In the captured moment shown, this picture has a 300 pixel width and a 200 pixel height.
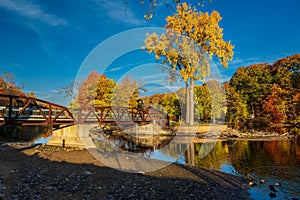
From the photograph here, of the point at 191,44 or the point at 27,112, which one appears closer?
the point at 27,112

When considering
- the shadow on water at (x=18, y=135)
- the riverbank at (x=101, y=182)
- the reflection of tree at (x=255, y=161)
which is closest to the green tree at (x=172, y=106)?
the shadow on water at (x=18, y=135)

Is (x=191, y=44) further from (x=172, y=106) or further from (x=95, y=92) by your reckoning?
(x=172, y=106)

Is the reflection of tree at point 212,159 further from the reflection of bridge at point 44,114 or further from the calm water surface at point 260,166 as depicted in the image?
the reflection of bridge at point 44,114

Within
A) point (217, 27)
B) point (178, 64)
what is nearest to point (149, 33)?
point (178, 64)

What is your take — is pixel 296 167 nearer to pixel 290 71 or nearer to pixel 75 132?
pixel 75 132

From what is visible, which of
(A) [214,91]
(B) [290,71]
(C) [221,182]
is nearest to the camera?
(C) [221,182]

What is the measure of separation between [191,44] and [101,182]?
23.3 metres

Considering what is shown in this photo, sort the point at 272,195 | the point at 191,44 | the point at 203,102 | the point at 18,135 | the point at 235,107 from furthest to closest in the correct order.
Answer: the point at 203,102 < the point at 235,107 < the point at 18,135 < the point at 191,44 < the point at 272,195

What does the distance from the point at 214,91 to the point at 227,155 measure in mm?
33489

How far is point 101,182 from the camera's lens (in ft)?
30.2

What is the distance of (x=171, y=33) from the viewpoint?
29.1 metres

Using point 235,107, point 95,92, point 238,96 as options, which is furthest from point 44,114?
point 238,96

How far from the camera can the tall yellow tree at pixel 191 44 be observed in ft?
92.4

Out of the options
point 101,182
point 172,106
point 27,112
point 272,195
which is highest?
point 172,106
